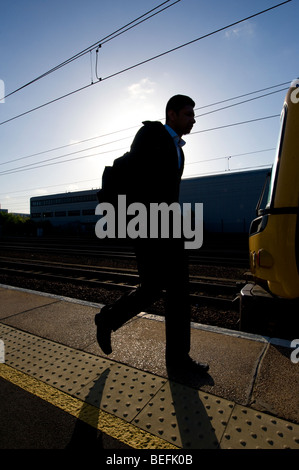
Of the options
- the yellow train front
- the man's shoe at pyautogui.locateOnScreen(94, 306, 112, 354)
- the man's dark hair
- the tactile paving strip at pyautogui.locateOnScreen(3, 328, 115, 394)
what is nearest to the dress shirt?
the man's dark hair

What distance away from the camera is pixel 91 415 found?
1.80m

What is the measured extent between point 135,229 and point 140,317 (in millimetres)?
1819

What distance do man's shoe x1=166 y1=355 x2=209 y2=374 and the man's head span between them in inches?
71.0

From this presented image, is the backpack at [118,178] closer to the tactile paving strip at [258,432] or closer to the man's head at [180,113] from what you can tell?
the man's head at [180,113]

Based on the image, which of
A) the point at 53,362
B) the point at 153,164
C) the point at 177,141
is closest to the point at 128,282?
the point at 53,362

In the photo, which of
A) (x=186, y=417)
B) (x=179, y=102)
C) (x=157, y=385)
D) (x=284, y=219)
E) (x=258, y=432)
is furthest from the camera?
(x=284, y=219)

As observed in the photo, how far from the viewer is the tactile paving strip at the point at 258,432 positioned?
151cm

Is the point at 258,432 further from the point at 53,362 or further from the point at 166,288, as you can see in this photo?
the point at 53,362

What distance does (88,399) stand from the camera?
6.43ft

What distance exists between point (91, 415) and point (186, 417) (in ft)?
1.96

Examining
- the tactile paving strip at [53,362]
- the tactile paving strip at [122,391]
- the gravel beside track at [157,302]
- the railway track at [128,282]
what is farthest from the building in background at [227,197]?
the tactile paving strip at [122,391]

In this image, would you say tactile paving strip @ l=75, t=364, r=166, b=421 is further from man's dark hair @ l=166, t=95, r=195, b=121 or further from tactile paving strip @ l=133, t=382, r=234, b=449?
man's dark hair @ l=166, t=95, r=195, b=121

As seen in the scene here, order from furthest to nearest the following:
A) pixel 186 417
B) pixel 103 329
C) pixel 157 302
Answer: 1. pixel 157 302
2. pixel 103 329
3. pixel 186 417
